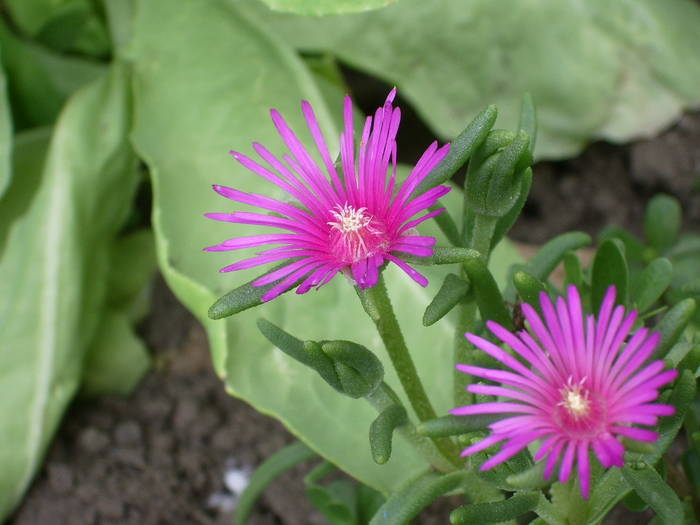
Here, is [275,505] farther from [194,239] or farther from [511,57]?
[511,57]

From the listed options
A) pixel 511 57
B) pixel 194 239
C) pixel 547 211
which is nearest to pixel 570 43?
pixel 511 57

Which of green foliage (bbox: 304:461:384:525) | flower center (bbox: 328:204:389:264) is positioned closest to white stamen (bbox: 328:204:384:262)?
flower center (bbox: 328:204:389:264)

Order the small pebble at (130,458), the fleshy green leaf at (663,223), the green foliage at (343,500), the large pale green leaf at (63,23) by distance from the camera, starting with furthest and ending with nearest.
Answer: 1. the large pale green leaf at (63,23)
2. the small pebble at (130,458)
3. the fleshy green leaf at (663,223)
4. the green foliage at (343,500)

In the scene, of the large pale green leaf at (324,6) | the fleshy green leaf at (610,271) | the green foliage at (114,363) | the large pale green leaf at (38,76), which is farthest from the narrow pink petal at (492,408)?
the large pale green leaf at (38,76)

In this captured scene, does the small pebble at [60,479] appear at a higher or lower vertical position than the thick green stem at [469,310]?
lower

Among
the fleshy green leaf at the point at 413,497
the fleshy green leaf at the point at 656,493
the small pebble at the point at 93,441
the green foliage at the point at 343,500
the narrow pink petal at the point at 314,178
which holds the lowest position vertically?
the small pebble at the point at 93,441

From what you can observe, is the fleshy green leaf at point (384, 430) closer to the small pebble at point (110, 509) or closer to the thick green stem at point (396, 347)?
the thick green stem at point (396, 347)

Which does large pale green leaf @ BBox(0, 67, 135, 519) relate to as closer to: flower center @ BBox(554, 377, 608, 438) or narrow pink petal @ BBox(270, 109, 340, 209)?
narrow pink petal @ BBox(270, 109, 340, 209)
